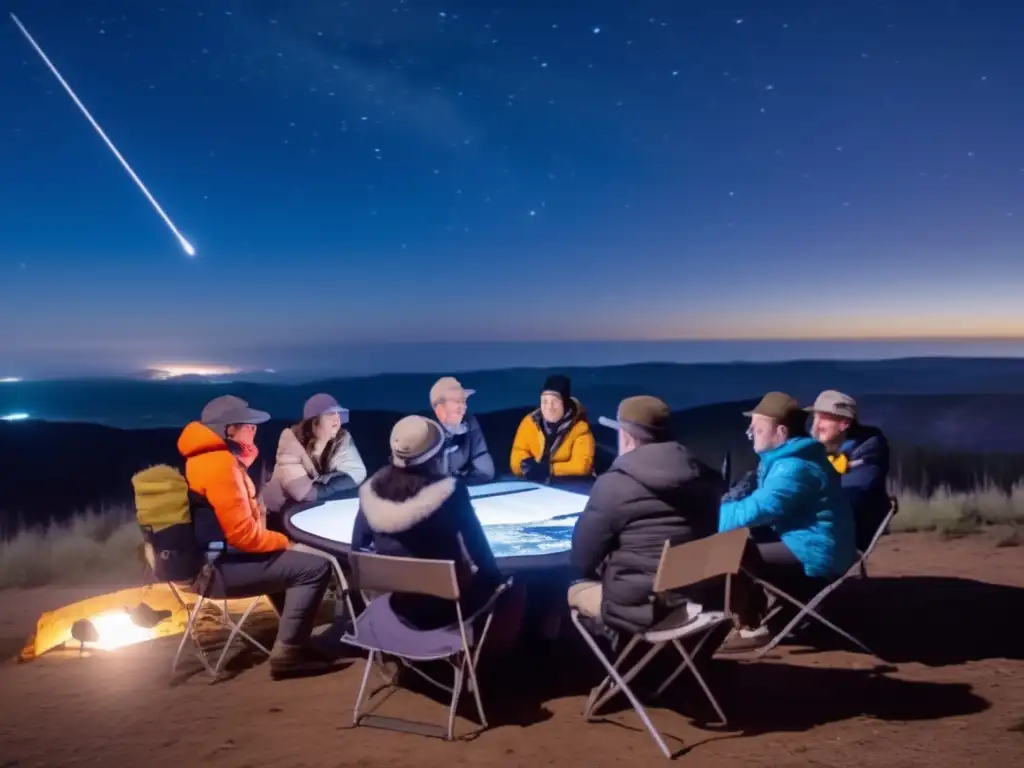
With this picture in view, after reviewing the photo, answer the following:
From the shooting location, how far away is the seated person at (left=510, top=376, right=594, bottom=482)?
21.3 feet

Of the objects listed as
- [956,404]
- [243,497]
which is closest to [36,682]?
[243,497]

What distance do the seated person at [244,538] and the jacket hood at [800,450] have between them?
237 cm

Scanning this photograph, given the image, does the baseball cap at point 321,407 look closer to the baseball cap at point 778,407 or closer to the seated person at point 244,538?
the seated person at point 244,538

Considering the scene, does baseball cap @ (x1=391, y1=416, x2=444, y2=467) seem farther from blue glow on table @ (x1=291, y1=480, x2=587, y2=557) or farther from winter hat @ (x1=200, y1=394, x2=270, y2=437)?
winter hat @ (x1=200, y1=394, x2=270, y2=437)

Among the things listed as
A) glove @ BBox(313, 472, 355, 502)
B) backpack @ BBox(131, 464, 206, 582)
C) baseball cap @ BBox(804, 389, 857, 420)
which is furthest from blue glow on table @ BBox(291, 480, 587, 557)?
baseball cap @ BBox(804, 389, 857, 420)

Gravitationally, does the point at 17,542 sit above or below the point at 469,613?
below

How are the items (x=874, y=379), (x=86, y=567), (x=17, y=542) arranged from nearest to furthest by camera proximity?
(x=86, y=567) < (x=17, y=542) < (x=874, y=379)

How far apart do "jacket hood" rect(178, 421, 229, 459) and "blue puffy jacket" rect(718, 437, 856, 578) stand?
251 cm

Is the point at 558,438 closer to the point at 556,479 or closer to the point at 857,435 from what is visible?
the point at 556,479

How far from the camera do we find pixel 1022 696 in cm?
434

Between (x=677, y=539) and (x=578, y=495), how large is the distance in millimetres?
1931

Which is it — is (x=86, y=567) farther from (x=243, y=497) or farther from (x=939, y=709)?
(x=939, y=709)

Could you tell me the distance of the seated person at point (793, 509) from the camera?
4.45 meters

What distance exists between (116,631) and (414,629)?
8.37ft
